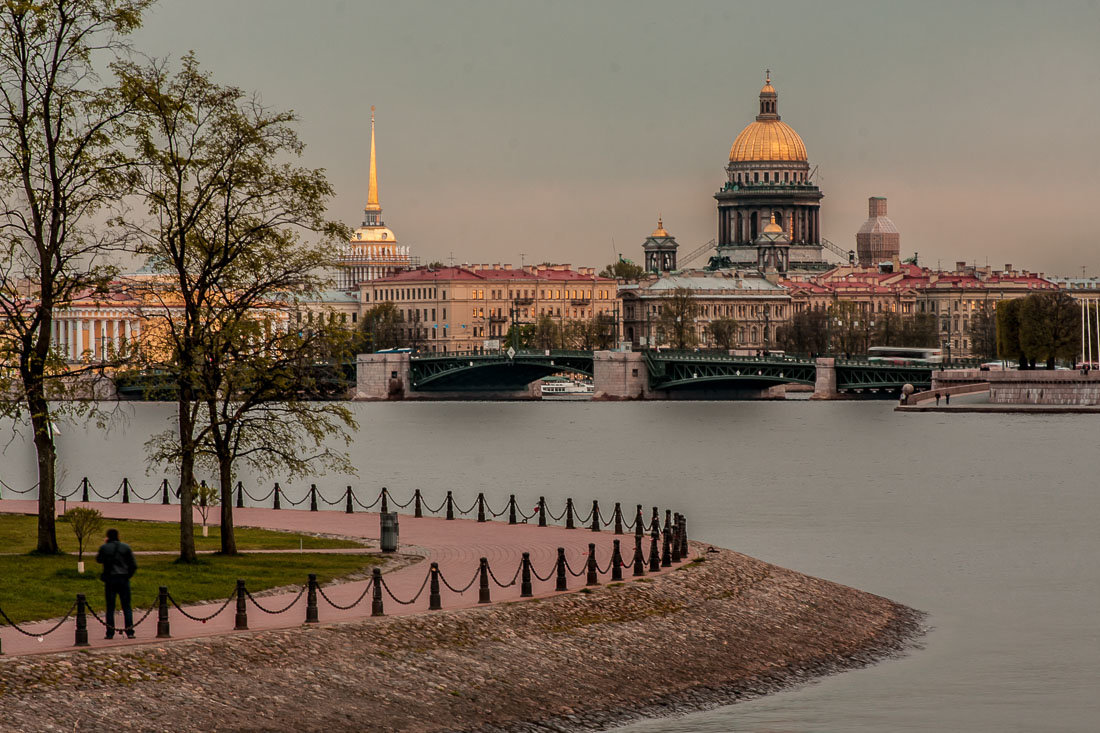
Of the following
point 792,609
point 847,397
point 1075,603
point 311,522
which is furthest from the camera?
point 847,397

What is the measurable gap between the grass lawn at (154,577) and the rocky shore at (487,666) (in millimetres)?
1465

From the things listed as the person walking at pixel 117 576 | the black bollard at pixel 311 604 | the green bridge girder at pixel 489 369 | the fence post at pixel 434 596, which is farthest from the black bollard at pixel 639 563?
the green bridge girder at pixel 489 369

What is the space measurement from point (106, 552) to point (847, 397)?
101178mm

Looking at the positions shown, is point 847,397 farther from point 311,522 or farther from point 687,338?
point 311,522

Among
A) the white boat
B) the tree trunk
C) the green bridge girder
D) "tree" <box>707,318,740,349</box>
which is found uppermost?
"tree" <box>707,318,740,349</box>

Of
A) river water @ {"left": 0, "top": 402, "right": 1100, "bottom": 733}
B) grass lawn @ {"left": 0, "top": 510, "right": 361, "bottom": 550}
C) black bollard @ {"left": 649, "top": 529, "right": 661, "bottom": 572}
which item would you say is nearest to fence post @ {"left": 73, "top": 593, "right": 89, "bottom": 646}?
river water @ {"left": 0, "top": 402, "right": 1100, "bottom": 733}

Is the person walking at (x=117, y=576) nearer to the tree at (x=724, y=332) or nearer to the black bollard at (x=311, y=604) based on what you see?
the black bollard at (x=311, y=604)

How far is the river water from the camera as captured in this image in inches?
997

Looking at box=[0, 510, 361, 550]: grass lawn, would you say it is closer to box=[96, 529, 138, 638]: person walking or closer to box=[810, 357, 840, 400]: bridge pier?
box=[96, 529, 138, 638]: person walking

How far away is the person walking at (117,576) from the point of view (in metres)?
21.4

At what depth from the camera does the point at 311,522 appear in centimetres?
3588

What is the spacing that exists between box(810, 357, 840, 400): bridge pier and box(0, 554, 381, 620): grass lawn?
88.7 meters

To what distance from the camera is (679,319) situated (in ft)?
611

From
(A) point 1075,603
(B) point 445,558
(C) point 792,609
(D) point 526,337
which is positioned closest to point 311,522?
(B) point 445,558
